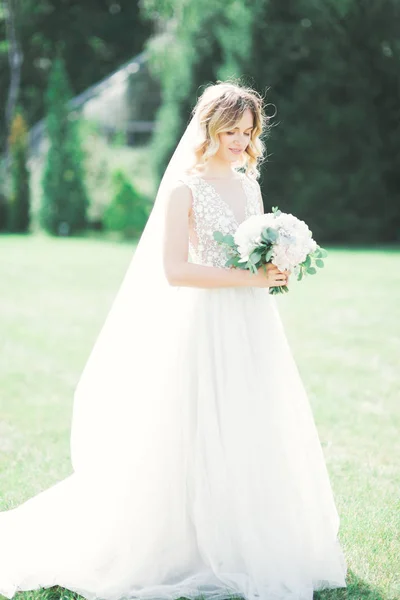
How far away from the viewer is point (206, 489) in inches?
142

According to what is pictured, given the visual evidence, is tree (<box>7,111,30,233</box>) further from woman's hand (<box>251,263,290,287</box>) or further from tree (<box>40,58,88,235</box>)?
woman's hand (<box>251,263,290,287</box>)

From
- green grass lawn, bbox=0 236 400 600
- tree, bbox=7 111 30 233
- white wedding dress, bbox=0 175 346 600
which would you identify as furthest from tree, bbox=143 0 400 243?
white wedding dress, bbox=0 175 346 600

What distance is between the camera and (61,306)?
12.3 meters

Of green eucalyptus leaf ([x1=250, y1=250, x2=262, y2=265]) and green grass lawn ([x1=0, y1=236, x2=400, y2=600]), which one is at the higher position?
green eucalyptus leaf ([x1=250, y1=250, x2=262, y2=265])

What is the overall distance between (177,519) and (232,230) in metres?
1.33

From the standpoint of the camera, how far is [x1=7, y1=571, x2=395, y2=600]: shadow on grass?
3533 mm

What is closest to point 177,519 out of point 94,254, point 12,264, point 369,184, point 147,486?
point 147,486

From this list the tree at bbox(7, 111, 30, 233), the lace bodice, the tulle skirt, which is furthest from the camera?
the tree at bbox(7, 111, 30, 233)

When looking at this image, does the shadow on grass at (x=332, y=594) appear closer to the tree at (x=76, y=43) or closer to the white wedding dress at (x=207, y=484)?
the white wedding dress at (x=207, y=484)

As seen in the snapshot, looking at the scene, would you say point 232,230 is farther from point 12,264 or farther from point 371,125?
point 371,125

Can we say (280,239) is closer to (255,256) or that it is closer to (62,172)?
(255,256)

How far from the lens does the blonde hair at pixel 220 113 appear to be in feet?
11.8

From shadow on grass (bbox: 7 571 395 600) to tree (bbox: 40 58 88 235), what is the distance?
24.4m

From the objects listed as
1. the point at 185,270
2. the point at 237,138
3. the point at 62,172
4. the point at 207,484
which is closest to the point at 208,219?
the point at 185,270
